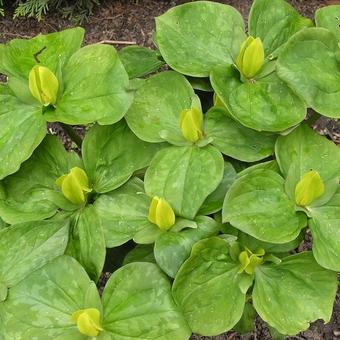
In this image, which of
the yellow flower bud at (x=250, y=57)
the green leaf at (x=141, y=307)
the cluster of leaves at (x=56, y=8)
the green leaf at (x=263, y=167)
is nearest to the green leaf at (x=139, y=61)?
the yellow flower bud at (x=250, y=57)

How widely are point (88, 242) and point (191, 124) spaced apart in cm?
26

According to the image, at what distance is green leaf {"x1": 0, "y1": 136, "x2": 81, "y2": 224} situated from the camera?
1072 millimetres

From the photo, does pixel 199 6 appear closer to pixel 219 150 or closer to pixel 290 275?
pixel 219 150

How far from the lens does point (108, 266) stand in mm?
1156

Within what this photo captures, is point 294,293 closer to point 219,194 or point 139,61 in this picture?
point 219,194

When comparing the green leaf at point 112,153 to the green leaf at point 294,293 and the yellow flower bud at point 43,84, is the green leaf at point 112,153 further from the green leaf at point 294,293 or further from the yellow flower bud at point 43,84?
the green leaf at point 294,293

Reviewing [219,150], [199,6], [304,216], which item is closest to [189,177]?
[219,150]

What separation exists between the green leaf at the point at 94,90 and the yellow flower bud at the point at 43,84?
0.02m

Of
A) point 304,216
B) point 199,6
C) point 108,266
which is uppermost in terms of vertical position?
point 199,6

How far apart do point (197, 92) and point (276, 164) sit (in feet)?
0.77

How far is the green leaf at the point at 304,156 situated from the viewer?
1.03m

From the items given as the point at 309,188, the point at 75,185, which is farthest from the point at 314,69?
the point at 75,185

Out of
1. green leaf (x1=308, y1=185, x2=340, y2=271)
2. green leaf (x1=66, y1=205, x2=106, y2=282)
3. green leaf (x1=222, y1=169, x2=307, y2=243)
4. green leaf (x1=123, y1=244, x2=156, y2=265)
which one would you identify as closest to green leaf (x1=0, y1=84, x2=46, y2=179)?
green leaf (x1=66, y1=205, x2=106, y2=282)

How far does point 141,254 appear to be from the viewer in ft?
3.48
